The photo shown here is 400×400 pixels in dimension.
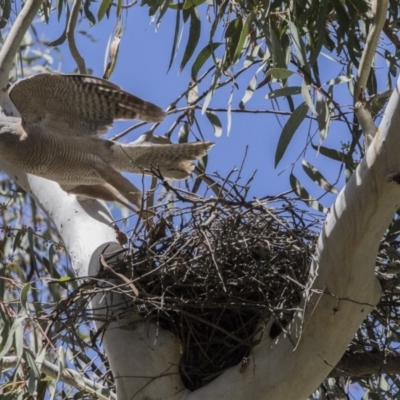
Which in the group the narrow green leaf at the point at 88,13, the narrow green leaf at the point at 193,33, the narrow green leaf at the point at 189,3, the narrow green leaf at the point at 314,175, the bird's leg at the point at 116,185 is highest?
the narrow green leaf at the point at 88,13

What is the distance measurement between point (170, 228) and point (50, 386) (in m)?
1.05

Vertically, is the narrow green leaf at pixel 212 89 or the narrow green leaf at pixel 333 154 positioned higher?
the narrow green leaf at pixel 333 154

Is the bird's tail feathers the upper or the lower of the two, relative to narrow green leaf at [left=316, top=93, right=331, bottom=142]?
upper

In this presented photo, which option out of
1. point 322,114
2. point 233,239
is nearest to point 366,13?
point 322,114

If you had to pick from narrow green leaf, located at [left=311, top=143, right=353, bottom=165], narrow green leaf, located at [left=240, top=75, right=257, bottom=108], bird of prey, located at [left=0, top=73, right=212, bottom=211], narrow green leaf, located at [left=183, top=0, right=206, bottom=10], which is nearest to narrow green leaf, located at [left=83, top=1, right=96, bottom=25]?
bird of prey, located at [left=0, top=73, right=212, bottom=211]

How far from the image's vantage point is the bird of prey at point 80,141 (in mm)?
4031

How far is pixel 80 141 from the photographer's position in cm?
429

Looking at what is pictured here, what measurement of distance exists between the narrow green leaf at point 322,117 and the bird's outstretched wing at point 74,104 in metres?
0.82

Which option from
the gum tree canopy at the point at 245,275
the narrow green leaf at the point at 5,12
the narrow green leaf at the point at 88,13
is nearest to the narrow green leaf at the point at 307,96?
the gum tree canopy at the point at 245,275

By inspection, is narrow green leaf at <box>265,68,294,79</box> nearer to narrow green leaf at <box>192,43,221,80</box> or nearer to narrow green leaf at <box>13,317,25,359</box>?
narrow green leaf at <box>192,43,221,80</box>

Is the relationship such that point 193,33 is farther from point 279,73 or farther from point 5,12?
point 5,12

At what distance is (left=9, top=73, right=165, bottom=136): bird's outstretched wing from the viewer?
397cm

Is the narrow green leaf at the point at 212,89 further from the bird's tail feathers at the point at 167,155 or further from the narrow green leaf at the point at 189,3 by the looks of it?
the bird's tail feathers at the point at 167,155

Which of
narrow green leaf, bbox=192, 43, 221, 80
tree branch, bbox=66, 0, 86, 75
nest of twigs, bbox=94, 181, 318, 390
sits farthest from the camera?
tree branch, bbox=66, 0, 86, 75
